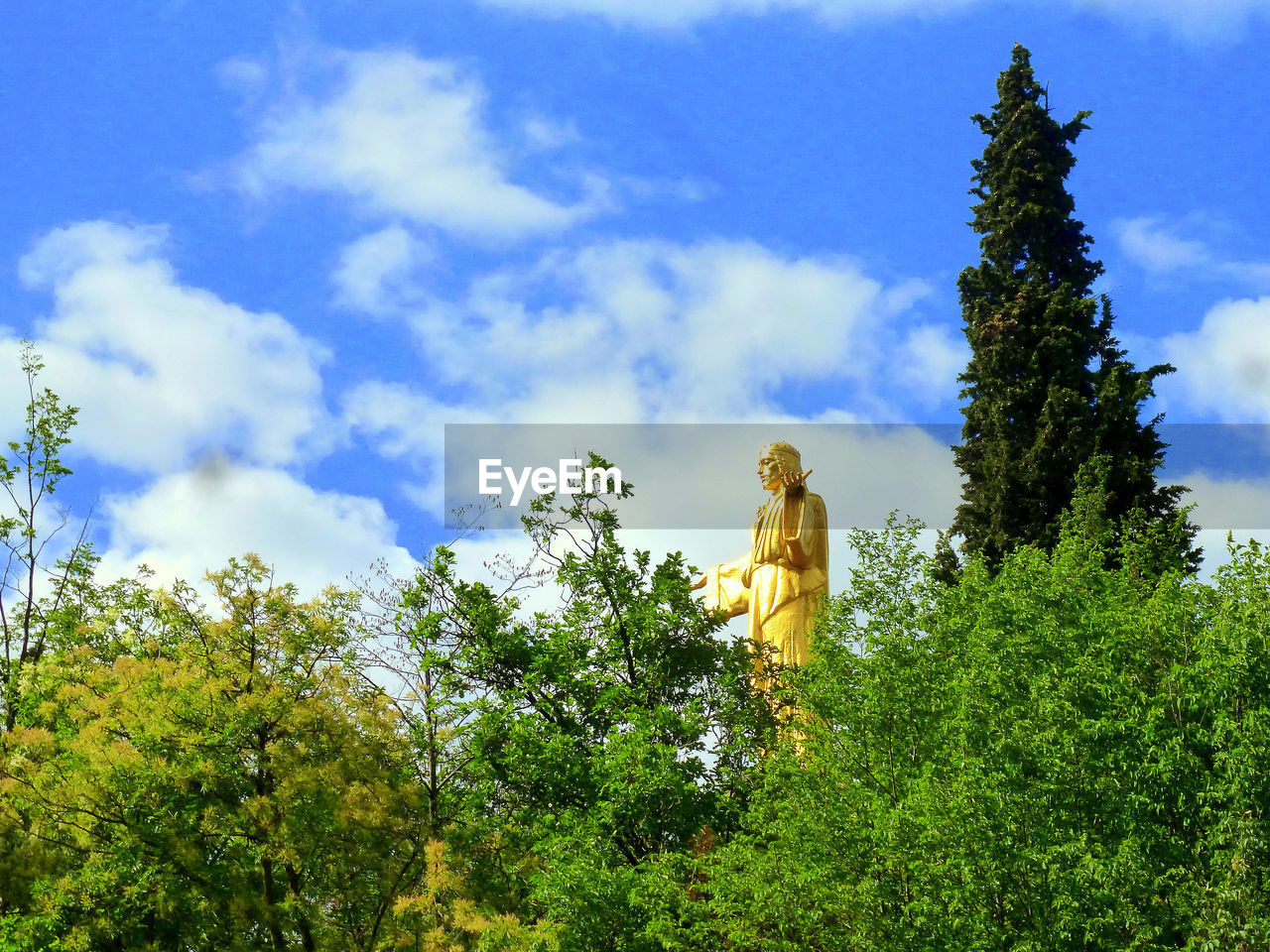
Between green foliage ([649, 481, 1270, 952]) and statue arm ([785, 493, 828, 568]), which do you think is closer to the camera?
green foliage ([649, 481, 1270, 952])

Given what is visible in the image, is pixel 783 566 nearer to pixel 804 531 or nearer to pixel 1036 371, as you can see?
pixel 804 531

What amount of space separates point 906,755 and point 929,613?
2.61 meters

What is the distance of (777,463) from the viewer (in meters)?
21.2

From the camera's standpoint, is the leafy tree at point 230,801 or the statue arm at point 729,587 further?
the statue arm at point 729,587

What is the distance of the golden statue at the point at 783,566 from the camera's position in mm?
20516

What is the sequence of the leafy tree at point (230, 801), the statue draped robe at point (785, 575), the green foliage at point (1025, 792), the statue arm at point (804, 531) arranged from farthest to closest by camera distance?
the statue arm at point (804, 531), the statue draped robe at point (785, 575), the leafy tree at point (230, 801), the green foliage at point (1025, 792)

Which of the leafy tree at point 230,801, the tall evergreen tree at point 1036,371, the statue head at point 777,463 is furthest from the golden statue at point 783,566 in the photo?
the leafy tree at point 230,801

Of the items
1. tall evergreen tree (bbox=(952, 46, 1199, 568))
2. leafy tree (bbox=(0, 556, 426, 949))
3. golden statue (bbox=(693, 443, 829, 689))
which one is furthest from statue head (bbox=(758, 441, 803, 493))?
leafy tree (bbox=(0, 556, 426, 949))

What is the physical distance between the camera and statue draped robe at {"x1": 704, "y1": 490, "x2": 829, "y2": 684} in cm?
2048

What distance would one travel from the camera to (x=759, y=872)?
14.1 m

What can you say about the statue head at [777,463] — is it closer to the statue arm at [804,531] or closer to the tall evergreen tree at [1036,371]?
the statue arm at [804,531]

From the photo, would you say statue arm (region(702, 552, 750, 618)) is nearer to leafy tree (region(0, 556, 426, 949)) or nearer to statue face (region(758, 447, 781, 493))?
statue face (region(758, 447, 781, 493))

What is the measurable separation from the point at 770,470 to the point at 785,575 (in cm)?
161

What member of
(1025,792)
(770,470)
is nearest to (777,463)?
(770,470)
